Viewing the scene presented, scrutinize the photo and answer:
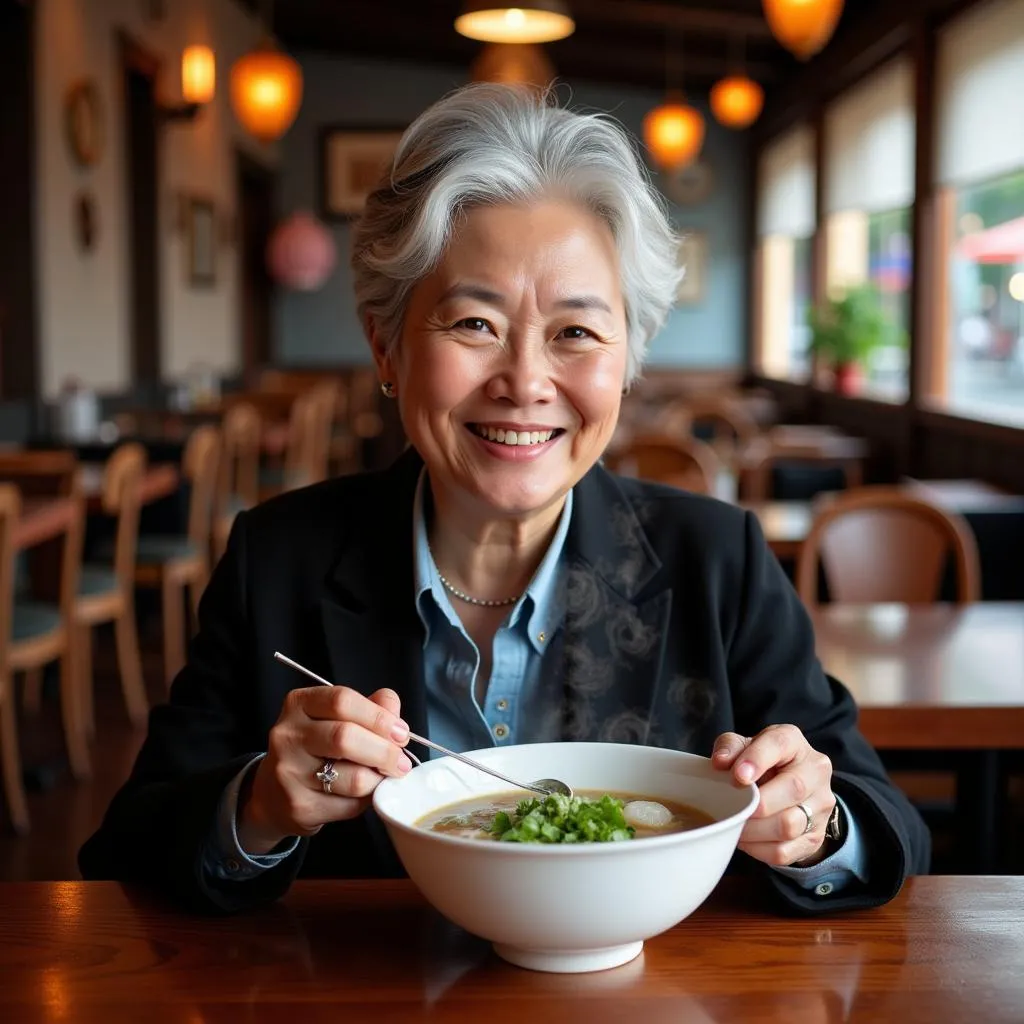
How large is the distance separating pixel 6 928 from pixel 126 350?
702cm

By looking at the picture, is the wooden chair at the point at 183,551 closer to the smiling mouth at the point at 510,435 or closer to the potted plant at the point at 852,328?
the potted plant at the point at 852,328

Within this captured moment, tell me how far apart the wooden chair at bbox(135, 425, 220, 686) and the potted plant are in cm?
374

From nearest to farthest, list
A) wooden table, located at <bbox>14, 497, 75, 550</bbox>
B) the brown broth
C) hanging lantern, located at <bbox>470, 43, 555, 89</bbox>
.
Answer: the brown broth → wooden table, located at <bbox>14, 497, 75, 550</bbox> → hanging lantern, located at <bbox>470, 43, 555, 89</bbox>

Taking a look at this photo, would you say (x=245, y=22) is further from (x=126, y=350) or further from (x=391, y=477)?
(x=391, y=477)

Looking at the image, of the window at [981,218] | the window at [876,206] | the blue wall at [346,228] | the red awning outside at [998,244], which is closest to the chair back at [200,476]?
the window at [981,218]

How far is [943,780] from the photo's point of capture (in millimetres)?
2602

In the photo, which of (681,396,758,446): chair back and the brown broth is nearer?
the brown broth

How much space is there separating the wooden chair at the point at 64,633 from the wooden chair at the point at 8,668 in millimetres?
101

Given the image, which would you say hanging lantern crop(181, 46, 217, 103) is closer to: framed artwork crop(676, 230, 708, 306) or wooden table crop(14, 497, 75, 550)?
wooden table crop(14, 497, 75, 550)

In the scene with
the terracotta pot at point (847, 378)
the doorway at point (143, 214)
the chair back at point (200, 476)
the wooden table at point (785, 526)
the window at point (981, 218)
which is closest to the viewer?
the wooden table at point (785, 526)

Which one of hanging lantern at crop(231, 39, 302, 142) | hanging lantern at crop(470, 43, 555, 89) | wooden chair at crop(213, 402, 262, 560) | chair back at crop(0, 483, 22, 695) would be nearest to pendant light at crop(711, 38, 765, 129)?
hanging lantern at crop(470, 43, 555, 89)

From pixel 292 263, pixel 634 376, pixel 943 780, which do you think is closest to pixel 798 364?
pixel 292 263

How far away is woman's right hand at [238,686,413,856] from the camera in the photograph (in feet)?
3.38

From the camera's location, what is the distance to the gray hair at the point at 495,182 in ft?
4.31
